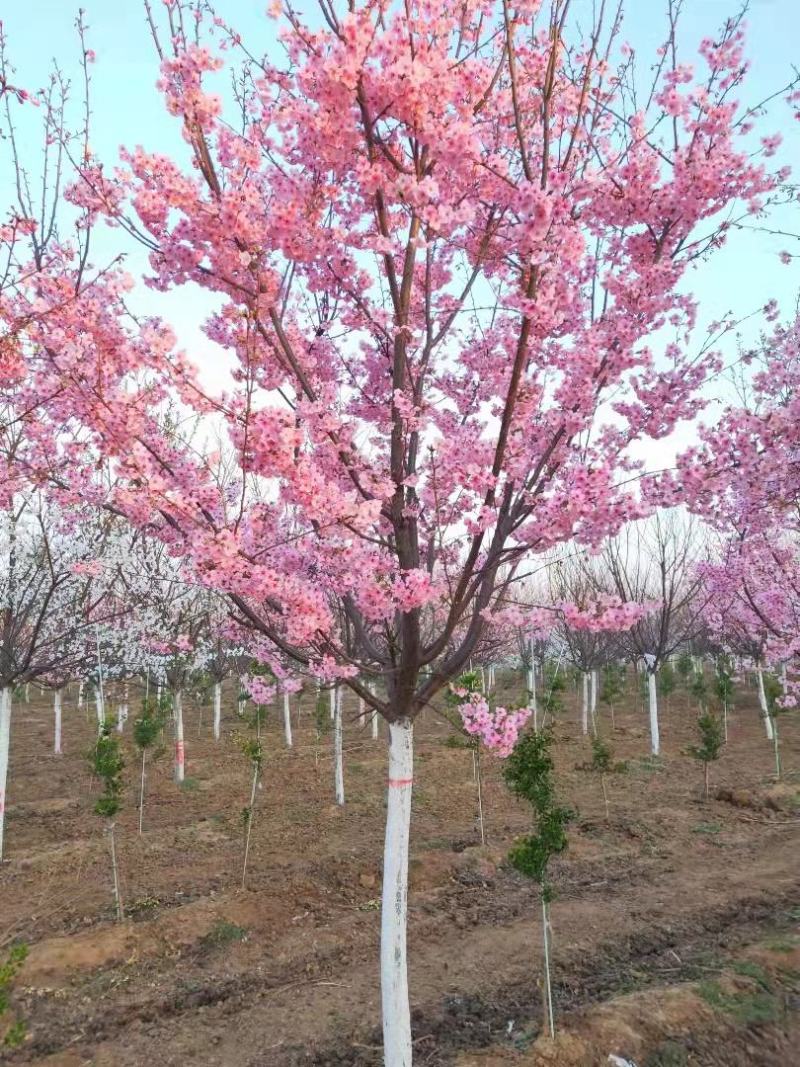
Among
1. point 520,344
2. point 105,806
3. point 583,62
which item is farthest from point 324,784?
point 583,62

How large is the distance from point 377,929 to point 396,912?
12.5ft

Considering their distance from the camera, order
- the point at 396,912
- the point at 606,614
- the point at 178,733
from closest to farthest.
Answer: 1. the point at 606,614
2. the point at 396,912
3. the point at 178,733

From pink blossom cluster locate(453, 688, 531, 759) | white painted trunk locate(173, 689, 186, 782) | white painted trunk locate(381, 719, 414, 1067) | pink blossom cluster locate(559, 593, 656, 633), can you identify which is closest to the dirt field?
white painted trunk locate(173, 689, 186, 782)

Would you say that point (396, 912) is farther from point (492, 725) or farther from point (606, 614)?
point (606, 614)

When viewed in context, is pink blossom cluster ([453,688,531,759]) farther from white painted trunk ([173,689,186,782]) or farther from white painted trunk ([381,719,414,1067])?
white painted trunk ([173,689,186,782])

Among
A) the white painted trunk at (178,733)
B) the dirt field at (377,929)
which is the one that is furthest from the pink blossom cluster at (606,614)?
the white painted trunk at (178,733)

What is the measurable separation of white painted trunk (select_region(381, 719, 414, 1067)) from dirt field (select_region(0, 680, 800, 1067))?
1262mm

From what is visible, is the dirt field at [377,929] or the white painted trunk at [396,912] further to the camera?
the dirt field at [377,929]

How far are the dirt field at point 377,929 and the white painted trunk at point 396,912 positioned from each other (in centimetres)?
126

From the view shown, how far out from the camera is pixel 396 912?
4.18 meters

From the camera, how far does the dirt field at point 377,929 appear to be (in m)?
5.29

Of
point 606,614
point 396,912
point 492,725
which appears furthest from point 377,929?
point 606,614

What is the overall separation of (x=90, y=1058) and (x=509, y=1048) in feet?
10.5

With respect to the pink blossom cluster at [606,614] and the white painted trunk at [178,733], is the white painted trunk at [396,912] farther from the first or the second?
the white painted trunk at [178,733]
